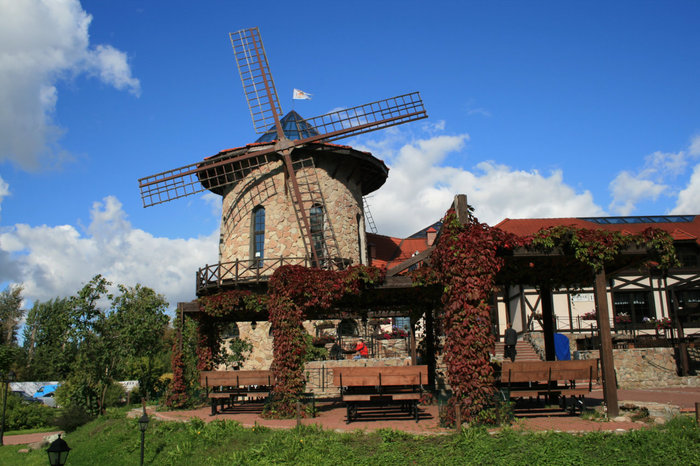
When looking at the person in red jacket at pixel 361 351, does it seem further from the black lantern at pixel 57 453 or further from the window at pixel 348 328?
the black lantern at pixel 57 453

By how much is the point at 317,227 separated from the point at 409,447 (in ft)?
51.0

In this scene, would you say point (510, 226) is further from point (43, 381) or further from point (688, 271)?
point (43, 381)

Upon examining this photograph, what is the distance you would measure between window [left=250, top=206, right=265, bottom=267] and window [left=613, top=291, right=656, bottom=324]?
642 inches

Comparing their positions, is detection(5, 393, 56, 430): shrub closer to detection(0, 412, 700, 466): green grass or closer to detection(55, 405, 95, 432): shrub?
detection(55, 405, 95, 432): shrub

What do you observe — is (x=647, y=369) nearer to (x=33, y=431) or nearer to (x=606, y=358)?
(x=606, y=358)

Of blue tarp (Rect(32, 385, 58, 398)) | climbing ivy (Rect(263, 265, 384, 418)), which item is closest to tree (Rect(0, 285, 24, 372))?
blue tarp (Rect(32, 385, 58, 398))

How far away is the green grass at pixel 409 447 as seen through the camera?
24.0 ft

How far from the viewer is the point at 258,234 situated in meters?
23.2

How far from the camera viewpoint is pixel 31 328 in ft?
150

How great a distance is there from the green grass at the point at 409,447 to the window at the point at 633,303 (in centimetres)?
1758

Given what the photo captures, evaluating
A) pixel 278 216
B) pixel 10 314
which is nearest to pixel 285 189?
pixel 278 216

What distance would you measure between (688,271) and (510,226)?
855 centimetres

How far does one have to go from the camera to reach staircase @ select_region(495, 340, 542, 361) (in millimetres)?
20020

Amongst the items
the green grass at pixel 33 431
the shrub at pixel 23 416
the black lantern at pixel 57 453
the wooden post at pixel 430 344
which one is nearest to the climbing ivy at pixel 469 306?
the wooden post at pixel 430 344
